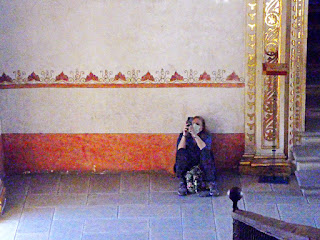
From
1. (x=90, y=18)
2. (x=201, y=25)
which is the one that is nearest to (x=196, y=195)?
(x=201, y=25)

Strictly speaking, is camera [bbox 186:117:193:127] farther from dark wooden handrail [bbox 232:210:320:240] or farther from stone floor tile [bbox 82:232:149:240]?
dark wooden handrail [bbox 232:210:320:240]

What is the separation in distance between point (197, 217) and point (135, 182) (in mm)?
1091

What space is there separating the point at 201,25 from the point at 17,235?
2.91m

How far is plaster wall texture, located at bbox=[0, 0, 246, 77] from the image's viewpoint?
252 inches

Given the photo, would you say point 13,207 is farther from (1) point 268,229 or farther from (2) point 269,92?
(1) point 268,229

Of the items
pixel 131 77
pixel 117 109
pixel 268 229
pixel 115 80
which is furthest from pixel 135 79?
pixel 268 229

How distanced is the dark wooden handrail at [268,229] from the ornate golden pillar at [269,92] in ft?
10.0

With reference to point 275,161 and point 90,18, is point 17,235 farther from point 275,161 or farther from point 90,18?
point 275,161

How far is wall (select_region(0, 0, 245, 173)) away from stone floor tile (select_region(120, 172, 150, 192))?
117 millimetres

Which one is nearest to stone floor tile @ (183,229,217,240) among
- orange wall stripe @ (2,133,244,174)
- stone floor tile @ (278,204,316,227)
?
stone floor tile @ (278,204,316,227)

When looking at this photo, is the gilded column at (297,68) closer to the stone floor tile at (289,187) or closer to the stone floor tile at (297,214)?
the stone floor tile at (289,187)

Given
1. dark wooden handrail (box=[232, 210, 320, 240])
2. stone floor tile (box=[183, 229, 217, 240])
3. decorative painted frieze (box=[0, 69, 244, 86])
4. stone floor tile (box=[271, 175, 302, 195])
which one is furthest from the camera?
decorative painted frieze (box=[0, 69, 244, 86])

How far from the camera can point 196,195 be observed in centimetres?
634

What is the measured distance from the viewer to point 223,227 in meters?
5.62
